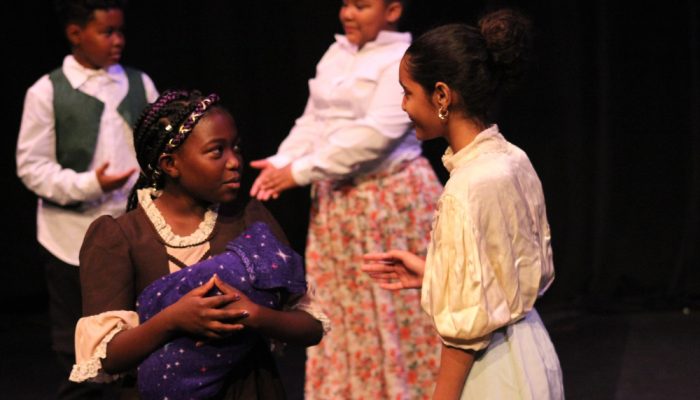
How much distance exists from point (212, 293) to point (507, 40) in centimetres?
75

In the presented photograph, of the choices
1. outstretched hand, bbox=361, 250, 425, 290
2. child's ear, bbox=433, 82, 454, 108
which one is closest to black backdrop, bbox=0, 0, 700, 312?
outstretched hand, bbox=361, 250, 425, 290

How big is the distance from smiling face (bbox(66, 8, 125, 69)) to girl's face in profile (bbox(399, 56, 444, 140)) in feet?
5.77

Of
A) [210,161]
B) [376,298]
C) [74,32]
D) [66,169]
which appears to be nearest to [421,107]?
[210,161]

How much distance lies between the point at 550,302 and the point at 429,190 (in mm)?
2170

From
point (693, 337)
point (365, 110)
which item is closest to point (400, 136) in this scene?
point (365, 110)

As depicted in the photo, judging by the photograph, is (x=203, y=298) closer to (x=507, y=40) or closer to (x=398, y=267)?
(x=398, y=267)

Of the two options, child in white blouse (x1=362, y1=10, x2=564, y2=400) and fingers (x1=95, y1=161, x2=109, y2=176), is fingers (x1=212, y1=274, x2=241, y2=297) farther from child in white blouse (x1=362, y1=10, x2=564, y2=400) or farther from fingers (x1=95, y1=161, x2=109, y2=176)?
fingers (x1=95, y1=161, x2=109, y2=176)

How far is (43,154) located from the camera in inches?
144

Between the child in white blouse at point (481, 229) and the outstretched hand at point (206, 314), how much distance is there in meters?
0.37

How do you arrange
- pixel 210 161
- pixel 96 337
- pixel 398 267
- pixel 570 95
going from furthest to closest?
pixel 570 95
pixel 398 267
pixel 210 161
pixel 96 337

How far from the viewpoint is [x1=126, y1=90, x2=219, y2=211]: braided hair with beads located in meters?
2.23

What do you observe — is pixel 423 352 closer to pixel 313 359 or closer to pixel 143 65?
pixel 313 359

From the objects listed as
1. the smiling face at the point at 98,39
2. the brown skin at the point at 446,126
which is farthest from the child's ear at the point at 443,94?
the smiling face at the point at 98,39

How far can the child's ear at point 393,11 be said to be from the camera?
3609 mm
